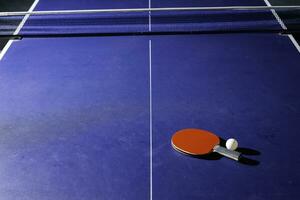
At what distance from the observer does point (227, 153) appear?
4.76m

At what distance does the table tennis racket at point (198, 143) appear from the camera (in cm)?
478

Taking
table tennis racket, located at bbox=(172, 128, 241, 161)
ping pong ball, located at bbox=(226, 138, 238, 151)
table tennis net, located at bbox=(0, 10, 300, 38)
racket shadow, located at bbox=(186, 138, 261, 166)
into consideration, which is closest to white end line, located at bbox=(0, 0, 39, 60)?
table tennis net, located at bbox=(0, 10, 300, 38)

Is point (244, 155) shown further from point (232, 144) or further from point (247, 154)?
point (232, 144)

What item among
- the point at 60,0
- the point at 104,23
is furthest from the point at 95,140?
the point at 60,0

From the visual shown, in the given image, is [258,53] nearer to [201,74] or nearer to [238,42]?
[238,42]

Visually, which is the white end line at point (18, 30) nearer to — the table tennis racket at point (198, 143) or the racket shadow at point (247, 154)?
the table tennis racket at point (198, 143)

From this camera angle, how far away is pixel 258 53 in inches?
295

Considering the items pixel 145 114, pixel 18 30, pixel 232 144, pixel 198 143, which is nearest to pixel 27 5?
pixel 18 30

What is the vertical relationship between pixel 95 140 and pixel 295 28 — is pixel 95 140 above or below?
below

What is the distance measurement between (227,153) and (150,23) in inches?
180

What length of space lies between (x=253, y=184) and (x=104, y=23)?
5.19 meters

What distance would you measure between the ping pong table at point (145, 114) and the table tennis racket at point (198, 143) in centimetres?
9

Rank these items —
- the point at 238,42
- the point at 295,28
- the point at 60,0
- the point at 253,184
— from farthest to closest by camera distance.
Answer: the point at 60,0 → the point at 295,28 → the point at 238,42 → the point at 253,184

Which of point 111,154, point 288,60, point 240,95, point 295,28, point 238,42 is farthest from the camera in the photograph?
point 295,28
